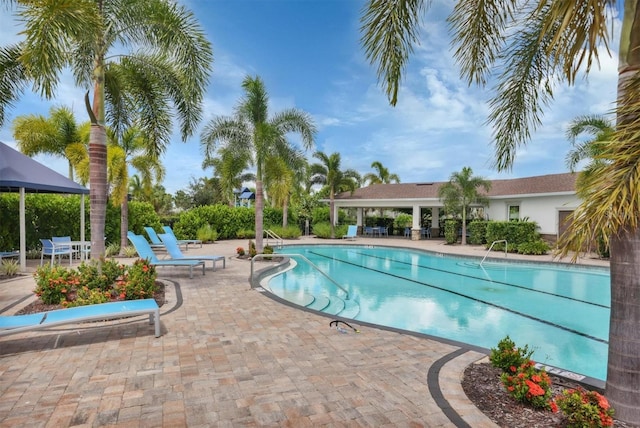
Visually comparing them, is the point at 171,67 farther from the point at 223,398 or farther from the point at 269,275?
the point at 223,398

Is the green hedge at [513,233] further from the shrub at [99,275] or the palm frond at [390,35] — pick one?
the shrub at [99,275]

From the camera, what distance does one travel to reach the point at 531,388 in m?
3.39

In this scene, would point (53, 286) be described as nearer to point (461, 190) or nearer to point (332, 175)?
point (461, 190)

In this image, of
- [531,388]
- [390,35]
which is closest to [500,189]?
[390,35]

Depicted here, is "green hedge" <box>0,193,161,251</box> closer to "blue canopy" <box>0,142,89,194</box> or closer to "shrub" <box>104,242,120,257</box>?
"shrub" <box>104,242,120,257</box>

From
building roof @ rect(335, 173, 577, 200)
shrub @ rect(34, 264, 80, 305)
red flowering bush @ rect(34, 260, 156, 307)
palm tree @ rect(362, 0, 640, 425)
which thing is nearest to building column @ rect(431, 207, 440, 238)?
building roof @ rect(335, 173, 577, 200)

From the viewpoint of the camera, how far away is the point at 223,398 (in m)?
3.62

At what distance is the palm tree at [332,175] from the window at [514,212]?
446 inches

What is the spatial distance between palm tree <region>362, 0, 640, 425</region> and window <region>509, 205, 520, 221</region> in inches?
809

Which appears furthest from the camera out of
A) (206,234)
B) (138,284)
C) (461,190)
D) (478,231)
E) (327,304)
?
(478,231)

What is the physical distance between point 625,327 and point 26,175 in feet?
46.1

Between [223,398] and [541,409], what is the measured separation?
3117 millimetres

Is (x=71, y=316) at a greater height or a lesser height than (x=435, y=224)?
lesser

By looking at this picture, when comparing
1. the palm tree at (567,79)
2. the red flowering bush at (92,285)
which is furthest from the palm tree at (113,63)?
the palm tree at (567,79)
